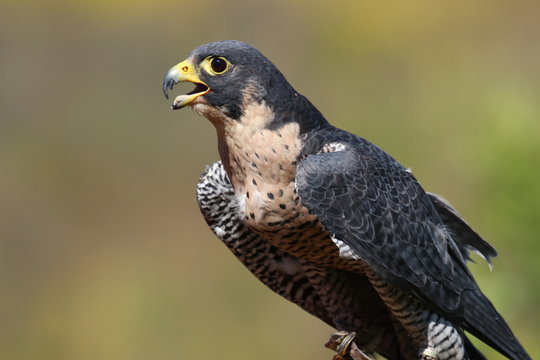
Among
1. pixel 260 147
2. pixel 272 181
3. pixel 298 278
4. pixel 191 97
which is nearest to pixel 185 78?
pixel 191 97

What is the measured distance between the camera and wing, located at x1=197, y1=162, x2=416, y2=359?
4242 mm

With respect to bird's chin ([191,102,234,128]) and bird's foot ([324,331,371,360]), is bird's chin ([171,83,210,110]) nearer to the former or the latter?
bird's chin ([191,102,234,128])

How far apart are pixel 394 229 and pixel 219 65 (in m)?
1.01

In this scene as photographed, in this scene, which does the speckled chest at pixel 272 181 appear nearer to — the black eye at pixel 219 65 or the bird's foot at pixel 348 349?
the black eye at pixel 219 65

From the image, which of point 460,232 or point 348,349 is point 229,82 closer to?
point 348,349

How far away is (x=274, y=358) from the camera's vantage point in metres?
8.52

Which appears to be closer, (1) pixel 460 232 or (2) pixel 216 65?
(2) pixel 216 65

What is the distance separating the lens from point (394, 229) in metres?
3.85

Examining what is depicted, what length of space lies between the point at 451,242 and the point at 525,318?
2.53m

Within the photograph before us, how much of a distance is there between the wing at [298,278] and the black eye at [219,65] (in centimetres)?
66

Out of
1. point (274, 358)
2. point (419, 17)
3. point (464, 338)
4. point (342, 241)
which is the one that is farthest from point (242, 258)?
point (419, 17)

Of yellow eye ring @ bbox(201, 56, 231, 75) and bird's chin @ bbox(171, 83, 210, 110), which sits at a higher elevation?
yellow eye ring @ bbox(201, 56, 231, 75)

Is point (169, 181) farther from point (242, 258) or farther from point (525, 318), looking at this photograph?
point (242, 258)

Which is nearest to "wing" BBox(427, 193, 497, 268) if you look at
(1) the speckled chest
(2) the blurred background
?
(1) the speckled chest
